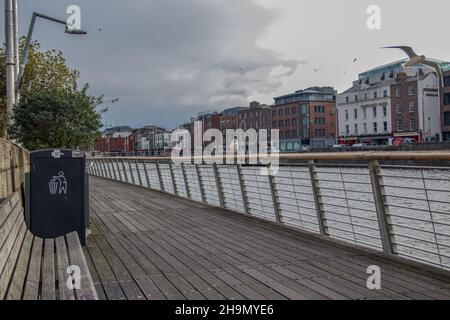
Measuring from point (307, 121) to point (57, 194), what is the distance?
320ft

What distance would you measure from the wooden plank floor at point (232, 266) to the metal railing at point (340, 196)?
0.43 metres

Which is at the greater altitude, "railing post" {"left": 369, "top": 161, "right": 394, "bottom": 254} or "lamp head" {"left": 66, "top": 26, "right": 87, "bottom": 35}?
"lamp head" {"left": 66, "top": 26, "right": 87, "bottom": 35}

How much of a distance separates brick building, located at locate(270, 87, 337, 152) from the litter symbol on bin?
9385 cm

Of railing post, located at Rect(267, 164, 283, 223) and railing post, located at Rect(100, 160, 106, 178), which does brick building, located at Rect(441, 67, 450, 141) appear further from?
railing post, located at Rect(267, 164, 283, 223)

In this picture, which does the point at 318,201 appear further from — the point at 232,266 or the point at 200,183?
the point at 200,183

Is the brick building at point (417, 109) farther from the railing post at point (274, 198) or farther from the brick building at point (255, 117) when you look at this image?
the railing post at point (274, 198)

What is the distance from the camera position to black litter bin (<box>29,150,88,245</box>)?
6051 mm

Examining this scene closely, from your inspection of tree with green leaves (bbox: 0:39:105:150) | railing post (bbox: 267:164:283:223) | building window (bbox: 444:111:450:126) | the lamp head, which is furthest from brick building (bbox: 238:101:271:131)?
railing post (bbox: 267:164:283:223)

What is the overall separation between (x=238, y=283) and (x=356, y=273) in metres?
1.17

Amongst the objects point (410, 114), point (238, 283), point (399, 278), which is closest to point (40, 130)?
point (238, 283)

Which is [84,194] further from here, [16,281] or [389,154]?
[389,154]

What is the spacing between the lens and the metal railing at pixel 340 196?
5562 mm

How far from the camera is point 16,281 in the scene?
3.20 meters

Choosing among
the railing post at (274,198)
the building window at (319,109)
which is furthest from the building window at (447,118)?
the railing post at (274,198)
